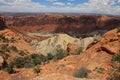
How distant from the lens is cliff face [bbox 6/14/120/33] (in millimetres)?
103000

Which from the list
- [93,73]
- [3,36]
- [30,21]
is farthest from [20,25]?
[93,73]

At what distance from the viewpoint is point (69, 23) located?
4345 inches

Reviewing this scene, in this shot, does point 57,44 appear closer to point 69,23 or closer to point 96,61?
point 96,61

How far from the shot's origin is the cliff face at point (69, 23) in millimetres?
103000

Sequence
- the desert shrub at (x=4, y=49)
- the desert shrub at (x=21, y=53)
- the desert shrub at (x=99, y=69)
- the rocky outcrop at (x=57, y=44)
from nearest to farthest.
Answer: the desert shrub at (x=99, y=69) < the desert shrub at (x=4, y=49) < the desert shrub at (x=21, y=53) < the rocky outcrop at (x=57, y=44)

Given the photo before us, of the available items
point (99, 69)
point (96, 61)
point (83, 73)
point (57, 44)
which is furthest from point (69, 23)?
point (83, 73)

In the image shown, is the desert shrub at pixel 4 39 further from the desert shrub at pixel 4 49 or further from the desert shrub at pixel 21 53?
the desert shrub at pixel 21 53

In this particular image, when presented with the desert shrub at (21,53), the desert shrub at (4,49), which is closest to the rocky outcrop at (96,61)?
the desert shrub at (4,49)

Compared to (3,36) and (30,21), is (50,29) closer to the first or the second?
(30,21)

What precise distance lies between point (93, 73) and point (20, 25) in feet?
326

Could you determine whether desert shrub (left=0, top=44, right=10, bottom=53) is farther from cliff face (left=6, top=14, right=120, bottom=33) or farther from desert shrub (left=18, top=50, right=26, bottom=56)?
cliff face (left=6, top=14, right=120, bottom=33)

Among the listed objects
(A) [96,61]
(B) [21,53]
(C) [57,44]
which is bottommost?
(C) [57,44]

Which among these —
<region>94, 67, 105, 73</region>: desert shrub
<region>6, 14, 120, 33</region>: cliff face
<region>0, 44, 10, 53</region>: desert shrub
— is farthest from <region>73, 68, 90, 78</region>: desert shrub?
<region>6, 14, 120, 33</region>: cliff face

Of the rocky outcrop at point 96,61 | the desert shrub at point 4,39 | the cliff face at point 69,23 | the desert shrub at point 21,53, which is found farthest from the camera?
the cliff face at point 69,23
